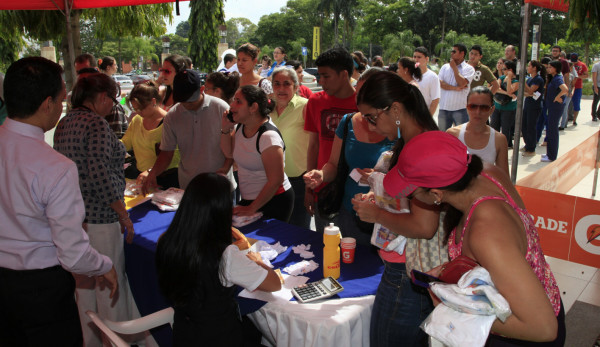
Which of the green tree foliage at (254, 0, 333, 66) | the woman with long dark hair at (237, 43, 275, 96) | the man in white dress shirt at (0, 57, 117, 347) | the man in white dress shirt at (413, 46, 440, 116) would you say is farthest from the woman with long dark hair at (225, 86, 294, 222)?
the green tree foliage at (254, 0, 333, 66)

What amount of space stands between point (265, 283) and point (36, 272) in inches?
40.1

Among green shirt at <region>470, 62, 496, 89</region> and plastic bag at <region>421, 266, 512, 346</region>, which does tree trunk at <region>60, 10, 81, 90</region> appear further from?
green shirt at <region>470, 62, 496, 89</region>

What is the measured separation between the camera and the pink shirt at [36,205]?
177 centimetres

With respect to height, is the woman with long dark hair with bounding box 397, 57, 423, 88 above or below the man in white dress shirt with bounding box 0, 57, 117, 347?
above

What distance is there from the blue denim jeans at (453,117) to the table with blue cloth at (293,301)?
17.5ft

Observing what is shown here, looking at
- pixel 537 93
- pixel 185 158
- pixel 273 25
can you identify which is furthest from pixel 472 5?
pixel 185 158

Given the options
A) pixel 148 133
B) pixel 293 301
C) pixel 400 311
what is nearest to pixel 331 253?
pixel 293 301

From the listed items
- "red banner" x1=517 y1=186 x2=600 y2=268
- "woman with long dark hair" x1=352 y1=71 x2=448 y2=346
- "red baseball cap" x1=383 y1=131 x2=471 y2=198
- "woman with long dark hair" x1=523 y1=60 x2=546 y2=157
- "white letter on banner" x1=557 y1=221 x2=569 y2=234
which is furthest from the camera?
"woman with long dark hair" x1=523 y1=60 x2=546 y2=157

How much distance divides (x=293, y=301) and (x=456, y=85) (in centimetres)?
617

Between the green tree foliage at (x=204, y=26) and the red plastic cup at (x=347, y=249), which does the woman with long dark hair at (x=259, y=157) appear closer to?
the red plastic cup at (x=347, y=249)

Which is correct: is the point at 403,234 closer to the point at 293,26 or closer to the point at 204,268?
the point at 204,268

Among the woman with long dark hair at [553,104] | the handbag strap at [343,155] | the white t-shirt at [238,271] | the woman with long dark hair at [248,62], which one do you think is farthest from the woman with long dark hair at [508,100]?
→ the white t-shirt at [238,271]

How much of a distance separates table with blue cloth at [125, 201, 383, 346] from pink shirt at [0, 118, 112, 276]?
737 millimetres

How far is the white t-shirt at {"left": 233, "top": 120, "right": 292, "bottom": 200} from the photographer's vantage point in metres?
2.95
